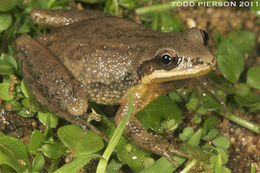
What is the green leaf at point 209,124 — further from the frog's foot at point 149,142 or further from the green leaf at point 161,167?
the green leaf at point 161,167

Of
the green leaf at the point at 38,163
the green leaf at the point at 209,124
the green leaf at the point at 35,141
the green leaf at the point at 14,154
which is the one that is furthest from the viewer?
the green leaf at the point at 209,124

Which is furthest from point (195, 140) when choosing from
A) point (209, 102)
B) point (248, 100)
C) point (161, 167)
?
point (248, 100)

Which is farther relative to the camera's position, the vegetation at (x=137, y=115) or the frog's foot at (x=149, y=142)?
the frog's foot at (x=149, y=142)

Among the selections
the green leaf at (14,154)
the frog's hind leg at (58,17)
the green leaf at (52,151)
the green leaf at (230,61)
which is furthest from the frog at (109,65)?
the green leaf at (230,61)

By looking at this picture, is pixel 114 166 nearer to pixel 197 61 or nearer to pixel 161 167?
pixel 161 167

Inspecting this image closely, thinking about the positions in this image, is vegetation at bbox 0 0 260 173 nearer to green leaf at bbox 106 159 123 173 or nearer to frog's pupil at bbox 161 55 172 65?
green leaf at bbox 106 159 123 173

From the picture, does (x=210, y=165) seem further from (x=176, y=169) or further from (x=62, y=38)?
(x=62, y=38)

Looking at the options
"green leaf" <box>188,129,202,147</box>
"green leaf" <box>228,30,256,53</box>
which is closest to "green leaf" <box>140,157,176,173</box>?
"green leaf" <box>188,129,202,147</box>
